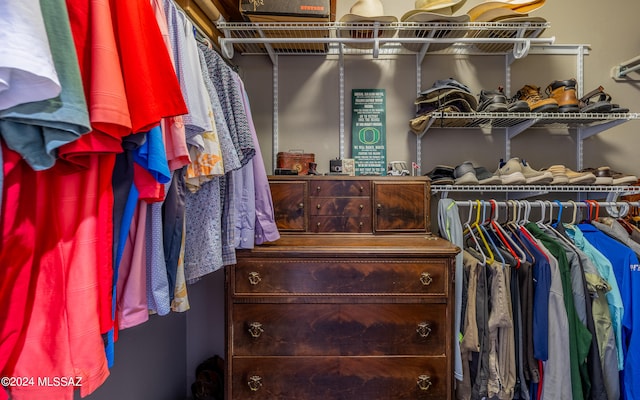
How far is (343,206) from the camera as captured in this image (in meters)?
1.52

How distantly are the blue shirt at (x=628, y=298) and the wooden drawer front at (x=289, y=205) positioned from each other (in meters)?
1.54

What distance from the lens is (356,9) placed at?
1.58 metres

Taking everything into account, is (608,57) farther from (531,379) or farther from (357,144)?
(531,379)

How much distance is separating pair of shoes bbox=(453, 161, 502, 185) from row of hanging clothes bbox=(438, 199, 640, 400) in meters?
0.38

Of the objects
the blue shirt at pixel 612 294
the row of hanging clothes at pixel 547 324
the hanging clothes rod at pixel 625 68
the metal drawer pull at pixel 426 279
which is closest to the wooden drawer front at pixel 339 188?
the metal drawer pull at pixel 426 279

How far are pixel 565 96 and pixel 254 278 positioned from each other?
193cm

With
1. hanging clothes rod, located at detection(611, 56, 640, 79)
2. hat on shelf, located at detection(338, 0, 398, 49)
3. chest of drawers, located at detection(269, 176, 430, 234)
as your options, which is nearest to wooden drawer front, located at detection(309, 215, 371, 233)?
chest of drawers, located at detection(269, 176, 430, 234)

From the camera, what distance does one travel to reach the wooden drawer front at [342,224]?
Result: 1518 millimetres

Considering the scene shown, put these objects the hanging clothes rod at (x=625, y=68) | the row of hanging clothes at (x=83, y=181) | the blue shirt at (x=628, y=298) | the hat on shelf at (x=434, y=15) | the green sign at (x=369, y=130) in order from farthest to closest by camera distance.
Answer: the green sign at (x=369, y=130) < the hanging clothes rod at (x=625, y=68) < the hat on shelf at (x=434, y=15) < the blue shirt at (x=628, y=298) < the row of hanging clothes at (x=83, y=181)

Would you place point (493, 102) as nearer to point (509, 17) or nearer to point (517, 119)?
point (517, 119)

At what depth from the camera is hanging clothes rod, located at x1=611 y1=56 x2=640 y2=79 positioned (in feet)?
5.90

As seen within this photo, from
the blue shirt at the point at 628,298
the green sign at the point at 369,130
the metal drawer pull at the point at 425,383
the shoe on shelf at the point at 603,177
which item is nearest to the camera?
the metal drawer pull at the point at 425,383

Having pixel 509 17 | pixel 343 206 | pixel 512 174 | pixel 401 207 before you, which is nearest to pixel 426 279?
pixel 401 207

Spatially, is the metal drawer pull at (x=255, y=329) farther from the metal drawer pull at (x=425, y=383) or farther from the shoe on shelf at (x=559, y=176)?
the shoe on shelf at (x=559, y=176)
